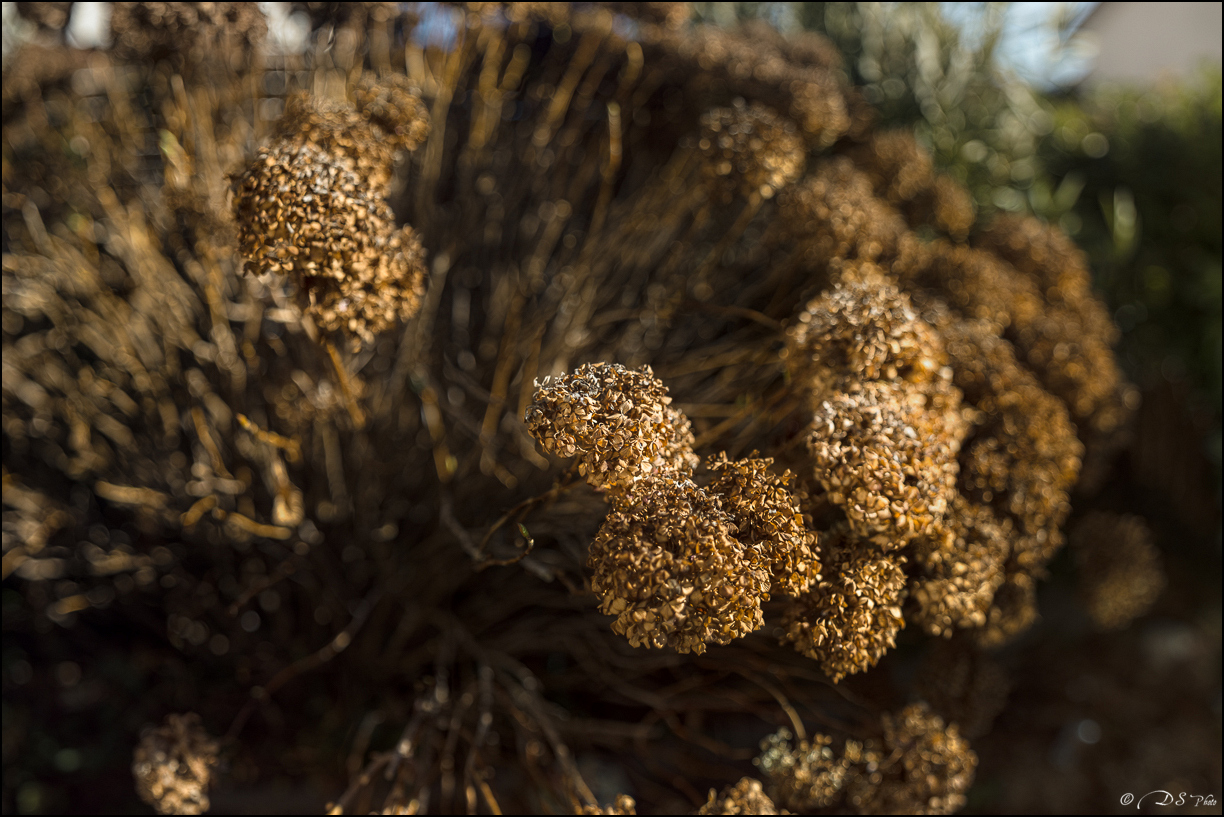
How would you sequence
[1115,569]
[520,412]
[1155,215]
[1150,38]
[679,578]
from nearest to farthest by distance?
[679,578], [520,412], [1115,569], [1155,215], [1150,38]

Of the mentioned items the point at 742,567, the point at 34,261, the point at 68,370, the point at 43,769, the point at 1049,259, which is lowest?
the point at 43,769

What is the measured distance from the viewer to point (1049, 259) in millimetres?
2303

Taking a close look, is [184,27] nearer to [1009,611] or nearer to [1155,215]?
[1009,611]

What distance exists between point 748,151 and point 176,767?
199cm

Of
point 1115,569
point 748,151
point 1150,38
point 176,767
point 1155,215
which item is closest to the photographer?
point 176,767

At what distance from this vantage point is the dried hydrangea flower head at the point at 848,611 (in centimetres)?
121

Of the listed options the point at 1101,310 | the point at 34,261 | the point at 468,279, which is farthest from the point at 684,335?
the point at 34,261

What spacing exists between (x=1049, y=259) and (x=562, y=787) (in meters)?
2.20

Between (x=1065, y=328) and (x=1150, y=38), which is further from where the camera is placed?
(x=1150, y=38)

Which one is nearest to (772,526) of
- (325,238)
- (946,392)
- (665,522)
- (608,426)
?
(665,522)

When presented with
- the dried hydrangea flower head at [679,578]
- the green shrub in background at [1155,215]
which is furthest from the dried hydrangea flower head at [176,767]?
the green shrub in background at [1155,215]

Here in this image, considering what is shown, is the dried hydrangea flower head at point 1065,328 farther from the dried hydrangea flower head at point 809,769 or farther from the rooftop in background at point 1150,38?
the rooftop in background at point 1150,38

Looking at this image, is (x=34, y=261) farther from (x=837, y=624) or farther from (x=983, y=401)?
(x=983, y=401)

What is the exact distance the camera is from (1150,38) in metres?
4.39
